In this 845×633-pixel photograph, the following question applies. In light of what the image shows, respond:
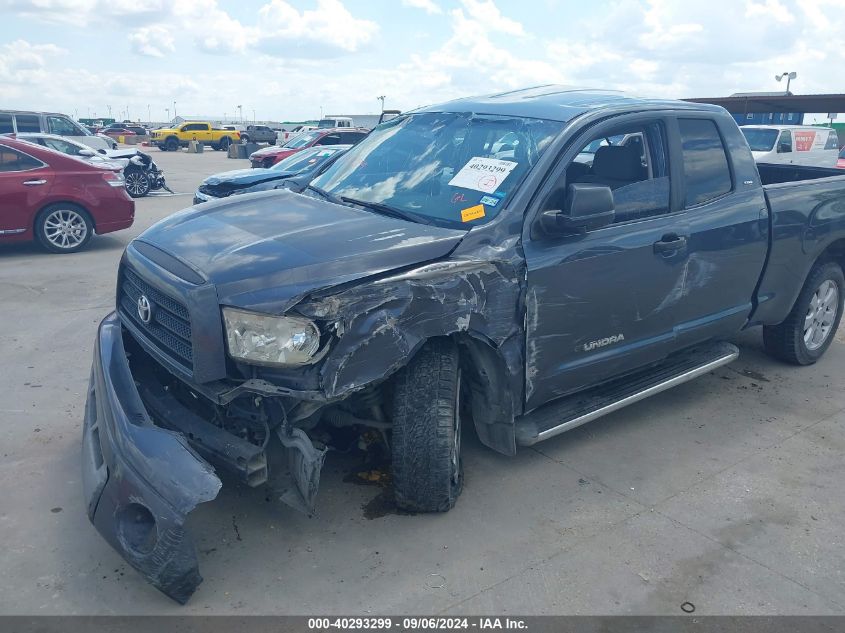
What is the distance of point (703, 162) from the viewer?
4.48 metres

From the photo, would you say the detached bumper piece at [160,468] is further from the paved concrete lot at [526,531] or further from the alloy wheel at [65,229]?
the alloy wheel at [65,229]

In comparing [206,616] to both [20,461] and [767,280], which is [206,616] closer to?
[20,461]

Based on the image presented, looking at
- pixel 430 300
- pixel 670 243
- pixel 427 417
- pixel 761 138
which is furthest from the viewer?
pixel 761 138

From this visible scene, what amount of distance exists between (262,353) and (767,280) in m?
3.59

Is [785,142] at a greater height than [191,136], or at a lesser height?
greater

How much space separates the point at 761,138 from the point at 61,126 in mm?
17105

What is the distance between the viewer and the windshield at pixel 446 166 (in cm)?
364

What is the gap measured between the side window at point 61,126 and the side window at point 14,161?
34.2ft

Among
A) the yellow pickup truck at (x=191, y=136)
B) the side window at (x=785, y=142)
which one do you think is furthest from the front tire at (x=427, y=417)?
the yellow pickup truck at (x=191, y=136)

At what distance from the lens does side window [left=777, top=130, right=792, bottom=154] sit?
53.7 feet

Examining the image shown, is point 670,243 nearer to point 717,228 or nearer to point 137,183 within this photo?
point 717,228

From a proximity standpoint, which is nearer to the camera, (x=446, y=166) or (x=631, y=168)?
(x=446, y=166)

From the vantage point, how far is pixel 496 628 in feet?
9.15

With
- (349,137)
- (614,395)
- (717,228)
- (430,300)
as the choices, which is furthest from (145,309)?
(349,137)
